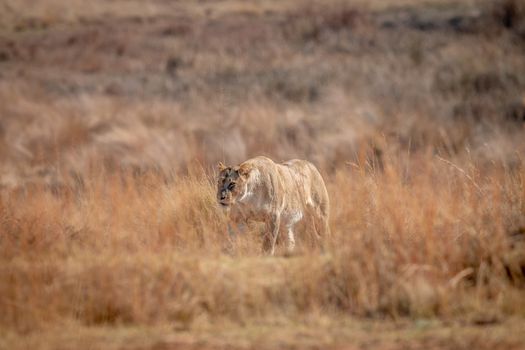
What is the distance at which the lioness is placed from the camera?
8.71m

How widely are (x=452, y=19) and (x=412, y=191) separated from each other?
2577 centimetres

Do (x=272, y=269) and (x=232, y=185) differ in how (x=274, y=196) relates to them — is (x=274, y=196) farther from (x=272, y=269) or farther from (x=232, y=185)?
(x=272, y=269)

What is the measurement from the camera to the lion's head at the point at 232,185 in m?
8.57

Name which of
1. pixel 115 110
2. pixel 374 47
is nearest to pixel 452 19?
pixel 374 47

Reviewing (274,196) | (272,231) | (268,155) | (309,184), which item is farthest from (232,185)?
(268,155)

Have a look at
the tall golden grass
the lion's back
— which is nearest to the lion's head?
the tall golden grass

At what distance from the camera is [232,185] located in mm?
8633

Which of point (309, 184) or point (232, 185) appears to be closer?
point (232, 185)

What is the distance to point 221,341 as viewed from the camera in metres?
5.75

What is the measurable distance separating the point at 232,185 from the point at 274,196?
63cm

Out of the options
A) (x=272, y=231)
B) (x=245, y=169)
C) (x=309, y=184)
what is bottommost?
(x=272, y=231)

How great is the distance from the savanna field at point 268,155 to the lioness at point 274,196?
232 millimetres

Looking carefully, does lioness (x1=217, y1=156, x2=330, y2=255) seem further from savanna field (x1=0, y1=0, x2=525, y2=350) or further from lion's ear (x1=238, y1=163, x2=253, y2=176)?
savanna field (x1=0, y1=0, x2=525, y2=350)

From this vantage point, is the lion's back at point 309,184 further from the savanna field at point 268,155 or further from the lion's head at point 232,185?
the lion's head at point 232,185
